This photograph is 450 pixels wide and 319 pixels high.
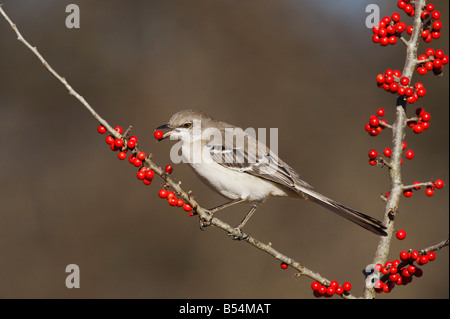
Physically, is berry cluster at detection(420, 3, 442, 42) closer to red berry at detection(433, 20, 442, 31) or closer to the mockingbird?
red berry at detection(433, 20, 442, 31)

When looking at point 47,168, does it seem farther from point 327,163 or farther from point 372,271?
point 372,271

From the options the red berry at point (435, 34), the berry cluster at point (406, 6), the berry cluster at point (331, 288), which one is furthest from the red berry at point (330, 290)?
the berry cluster at point (406, 6)

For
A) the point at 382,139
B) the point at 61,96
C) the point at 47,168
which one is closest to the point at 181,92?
the point at 61,96

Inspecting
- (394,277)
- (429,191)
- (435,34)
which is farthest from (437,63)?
(394,277)

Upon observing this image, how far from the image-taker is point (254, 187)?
12.5 feet

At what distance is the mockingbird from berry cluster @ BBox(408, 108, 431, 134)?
1038 millimetres

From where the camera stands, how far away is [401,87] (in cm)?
254

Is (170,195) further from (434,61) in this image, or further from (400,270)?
(434,61)

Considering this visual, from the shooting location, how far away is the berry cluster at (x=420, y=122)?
8.72ft

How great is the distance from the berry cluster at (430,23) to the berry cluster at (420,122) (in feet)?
1.25

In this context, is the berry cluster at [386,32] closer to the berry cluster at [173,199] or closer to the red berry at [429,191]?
the red berry at [429,191]

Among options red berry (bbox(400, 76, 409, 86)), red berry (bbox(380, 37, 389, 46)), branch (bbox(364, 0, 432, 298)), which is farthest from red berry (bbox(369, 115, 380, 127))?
red berry (bbox(380, 37, 389, 46))

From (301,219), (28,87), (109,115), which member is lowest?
(301,219)

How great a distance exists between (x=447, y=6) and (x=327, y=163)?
3.12 meters
